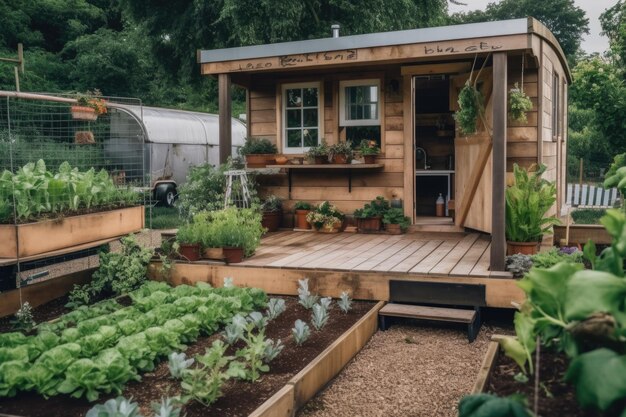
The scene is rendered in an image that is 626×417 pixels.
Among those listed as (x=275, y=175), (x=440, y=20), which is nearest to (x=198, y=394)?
(x=275, y=175)

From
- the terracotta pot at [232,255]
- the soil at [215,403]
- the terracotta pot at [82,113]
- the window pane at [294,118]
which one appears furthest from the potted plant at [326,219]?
the soil at [215,403]

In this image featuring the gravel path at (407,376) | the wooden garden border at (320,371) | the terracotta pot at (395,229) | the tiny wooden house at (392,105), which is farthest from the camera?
the terracotta pot at (395,229)

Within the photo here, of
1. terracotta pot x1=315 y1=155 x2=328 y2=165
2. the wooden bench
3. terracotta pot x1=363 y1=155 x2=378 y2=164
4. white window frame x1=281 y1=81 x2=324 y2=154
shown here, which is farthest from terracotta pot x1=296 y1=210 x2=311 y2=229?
the wooden bench

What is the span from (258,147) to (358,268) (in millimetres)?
3367

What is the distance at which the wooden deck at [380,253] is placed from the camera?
18.5ft

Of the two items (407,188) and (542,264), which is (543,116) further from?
(542,264)

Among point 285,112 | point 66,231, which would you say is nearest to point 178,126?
point 285,112

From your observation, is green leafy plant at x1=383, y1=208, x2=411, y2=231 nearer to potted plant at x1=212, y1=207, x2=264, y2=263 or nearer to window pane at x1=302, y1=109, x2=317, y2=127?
window pane at x1=302, y1=109, x2=317, y2=127

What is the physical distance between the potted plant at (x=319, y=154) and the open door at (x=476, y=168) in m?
1.71

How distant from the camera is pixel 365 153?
810cm

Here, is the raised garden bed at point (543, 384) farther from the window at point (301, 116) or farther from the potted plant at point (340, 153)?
the window at point (301, 116)

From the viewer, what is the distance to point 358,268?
5645 millimetres

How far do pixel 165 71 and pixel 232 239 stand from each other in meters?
12.1

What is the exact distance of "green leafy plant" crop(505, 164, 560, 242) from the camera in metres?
5.67
